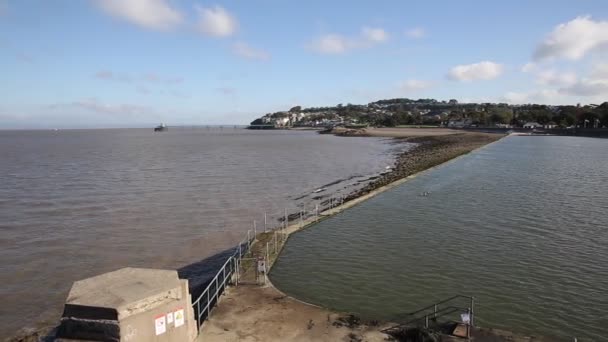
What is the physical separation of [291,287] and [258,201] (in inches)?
796

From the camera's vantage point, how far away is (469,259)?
19531mm

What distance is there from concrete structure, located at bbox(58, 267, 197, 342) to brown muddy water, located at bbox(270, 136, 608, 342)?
6.30 meters

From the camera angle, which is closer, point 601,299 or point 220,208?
point 601,299

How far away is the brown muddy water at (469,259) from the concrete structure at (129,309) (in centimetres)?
630

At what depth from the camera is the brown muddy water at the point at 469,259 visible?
47.9 feet

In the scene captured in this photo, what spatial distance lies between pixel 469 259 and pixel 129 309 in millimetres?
15375

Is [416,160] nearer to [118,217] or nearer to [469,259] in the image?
[118,217]

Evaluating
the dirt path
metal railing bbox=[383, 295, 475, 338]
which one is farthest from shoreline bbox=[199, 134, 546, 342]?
metal railing bbox=[383, 295, 475, 338]

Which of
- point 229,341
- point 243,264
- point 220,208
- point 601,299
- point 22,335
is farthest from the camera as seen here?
point 220,208

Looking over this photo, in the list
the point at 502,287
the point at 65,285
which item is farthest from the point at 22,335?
the point at 502,287

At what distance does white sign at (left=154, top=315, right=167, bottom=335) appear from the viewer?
9.45 m

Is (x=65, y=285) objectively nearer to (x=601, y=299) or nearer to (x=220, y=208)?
(x=220, y=208)

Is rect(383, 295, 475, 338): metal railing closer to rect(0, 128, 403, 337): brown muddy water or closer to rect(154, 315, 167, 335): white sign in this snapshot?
rect(154, 315, 167, 335): white sign

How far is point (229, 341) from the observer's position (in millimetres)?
11320
